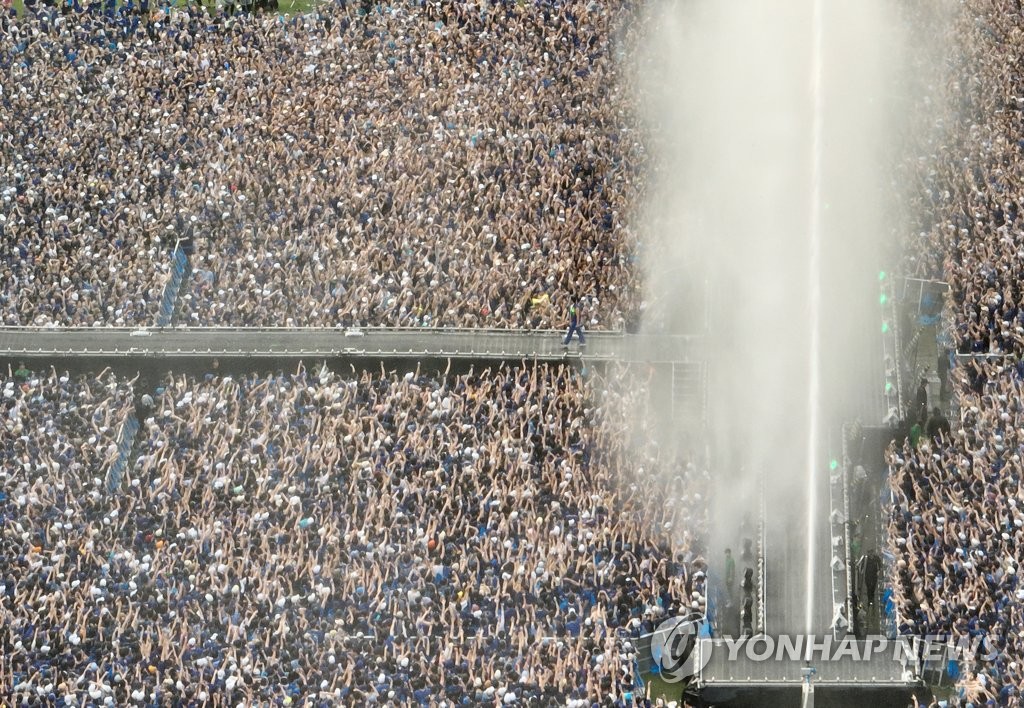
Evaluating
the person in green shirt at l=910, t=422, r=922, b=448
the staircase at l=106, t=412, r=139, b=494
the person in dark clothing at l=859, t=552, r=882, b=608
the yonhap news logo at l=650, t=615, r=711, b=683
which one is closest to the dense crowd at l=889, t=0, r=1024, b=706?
the person in green shirt at l=910, t=422, r=922, b=448

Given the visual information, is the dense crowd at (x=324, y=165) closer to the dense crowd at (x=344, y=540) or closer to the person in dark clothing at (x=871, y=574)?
the dense crowd at (x=344, y=540)

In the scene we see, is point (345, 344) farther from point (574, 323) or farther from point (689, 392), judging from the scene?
point (689, 392)

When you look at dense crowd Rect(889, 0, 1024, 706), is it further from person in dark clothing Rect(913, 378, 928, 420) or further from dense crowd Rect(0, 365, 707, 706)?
dense crowd Rect(0, 365, 707, 706)

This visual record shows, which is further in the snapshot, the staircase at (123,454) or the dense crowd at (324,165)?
the dense crowd at (324,165)

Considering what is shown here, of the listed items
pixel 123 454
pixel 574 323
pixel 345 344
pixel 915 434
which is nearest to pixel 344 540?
pixel 123 454

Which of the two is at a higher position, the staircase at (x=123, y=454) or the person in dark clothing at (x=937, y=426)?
the person in dark clothing at (x=937, y=426)

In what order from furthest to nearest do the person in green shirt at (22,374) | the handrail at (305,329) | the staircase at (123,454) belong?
1. the handrail at (305,329)
2. the person in green shirt at (22,374)
3. the staircase at (123,454)

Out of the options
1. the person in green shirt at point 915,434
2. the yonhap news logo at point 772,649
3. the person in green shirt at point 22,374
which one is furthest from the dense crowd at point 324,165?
the yonhap news logo at point 772,649
